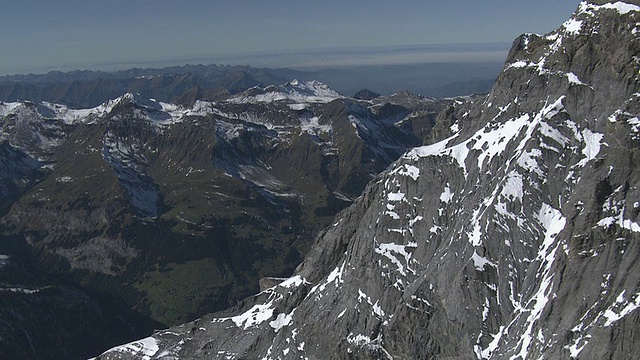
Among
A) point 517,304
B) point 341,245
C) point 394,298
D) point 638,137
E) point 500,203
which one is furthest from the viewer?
point 341,245

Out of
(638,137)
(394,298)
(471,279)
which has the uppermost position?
(638,137)

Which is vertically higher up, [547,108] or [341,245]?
[547,108]

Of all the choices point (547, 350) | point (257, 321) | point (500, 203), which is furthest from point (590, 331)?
point (257, 321)

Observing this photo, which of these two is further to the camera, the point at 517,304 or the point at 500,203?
the point at 500,203

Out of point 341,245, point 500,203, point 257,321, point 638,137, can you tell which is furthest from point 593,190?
point 257,321

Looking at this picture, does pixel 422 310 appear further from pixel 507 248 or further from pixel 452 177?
pixel 452 177

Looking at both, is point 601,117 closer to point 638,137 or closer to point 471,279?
point 638,137

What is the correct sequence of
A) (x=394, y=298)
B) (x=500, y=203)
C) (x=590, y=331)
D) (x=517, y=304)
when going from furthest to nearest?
(x=394, y=298) → (x=500, y=203) → (x=517, y=304) → (x=590, y=331)
